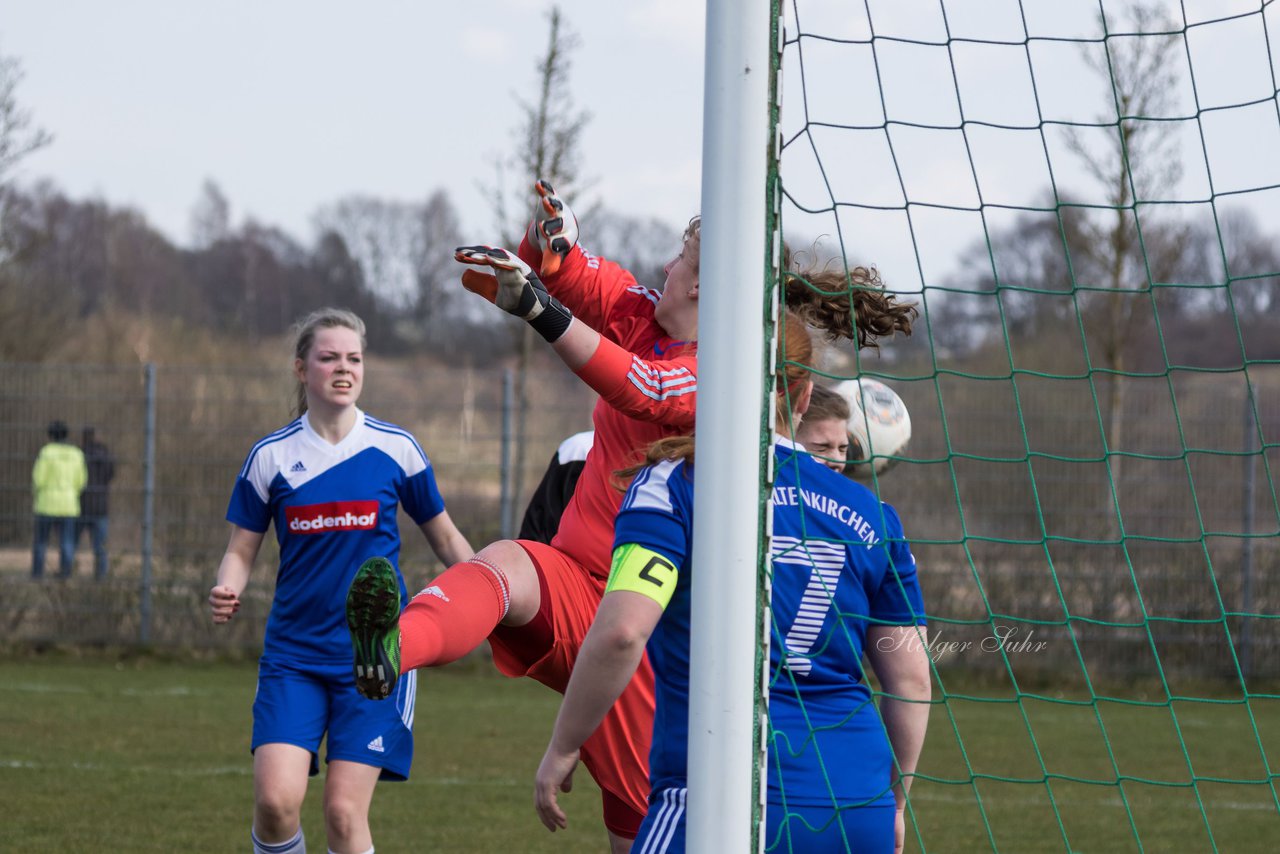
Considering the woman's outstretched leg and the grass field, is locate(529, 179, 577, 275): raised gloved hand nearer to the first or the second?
the woman's outstretched leg

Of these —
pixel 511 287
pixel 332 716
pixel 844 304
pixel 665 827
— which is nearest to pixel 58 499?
pixel 332 716

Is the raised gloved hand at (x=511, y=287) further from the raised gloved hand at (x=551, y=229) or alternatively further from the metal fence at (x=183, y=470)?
the metal fence at (x=183, y=470)

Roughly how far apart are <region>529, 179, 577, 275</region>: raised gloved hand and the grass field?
1.84 meters

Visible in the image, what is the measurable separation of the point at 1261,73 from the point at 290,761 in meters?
2.93

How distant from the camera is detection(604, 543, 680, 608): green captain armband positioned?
→ 7.64ft

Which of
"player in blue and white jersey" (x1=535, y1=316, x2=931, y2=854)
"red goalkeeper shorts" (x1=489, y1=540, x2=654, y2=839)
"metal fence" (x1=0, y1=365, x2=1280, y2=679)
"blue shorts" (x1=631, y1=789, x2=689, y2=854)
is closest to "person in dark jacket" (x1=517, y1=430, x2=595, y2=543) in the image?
"red goalkeeper shorts" (x1=489, y1=540, x2=654, y2=839)

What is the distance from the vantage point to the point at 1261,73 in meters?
3.01

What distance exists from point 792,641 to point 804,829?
1.01 ft

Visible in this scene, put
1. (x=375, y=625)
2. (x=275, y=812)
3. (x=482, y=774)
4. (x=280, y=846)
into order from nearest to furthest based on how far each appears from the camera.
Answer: (x=375, y=625) < (x=275, y=812) < (x=280, y=846) < (x=482, y=774)

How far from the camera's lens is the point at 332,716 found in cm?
405

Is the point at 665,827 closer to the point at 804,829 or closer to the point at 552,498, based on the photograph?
the point at 804,829

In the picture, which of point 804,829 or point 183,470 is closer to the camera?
point 804,829

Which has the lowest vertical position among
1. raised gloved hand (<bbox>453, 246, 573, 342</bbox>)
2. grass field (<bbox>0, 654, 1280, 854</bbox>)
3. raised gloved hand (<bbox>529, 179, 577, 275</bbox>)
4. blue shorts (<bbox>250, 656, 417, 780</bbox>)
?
grass field (<bbox>0, 654, 1280, 854</bbox>)

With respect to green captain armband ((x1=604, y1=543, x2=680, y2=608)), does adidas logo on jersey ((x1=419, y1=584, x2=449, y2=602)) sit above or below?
below
